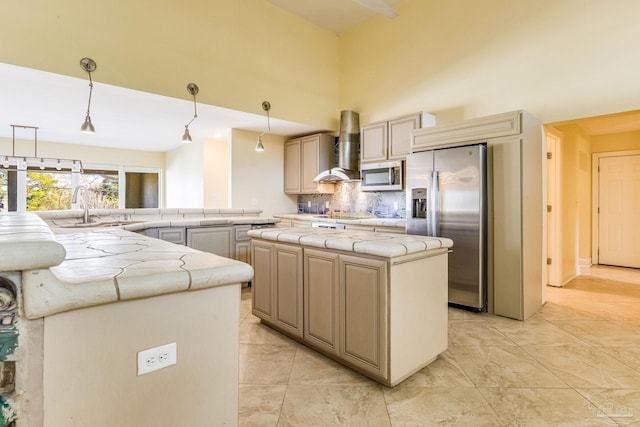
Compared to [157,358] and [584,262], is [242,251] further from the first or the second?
[584,262]

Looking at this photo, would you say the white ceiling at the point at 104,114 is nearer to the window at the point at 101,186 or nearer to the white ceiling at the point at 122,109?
the white ceiling at the point at 122,109

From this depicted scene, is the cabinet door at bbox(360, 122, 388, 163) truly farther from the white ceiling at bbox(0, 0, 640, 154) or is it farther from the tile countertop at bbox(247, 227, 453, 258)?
the tile countertop at bbox(247, 227, 453, 258)

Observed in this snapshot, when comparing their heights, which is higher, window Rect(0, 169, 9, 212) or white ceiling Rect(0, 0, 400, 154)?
white ceiling Rect(0, 0, 400, 154)

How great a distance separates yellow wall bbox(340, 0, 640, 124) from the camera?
3131mm

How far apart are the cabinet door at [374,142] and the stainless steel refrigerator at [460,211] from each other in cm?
96

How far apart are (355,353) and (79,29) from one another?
12.7ft

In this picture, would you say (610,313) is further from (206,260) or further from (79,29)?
(79,29)

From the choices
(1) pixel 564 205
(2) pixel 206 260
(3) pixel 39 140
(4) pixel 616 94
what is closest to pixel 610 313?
(1) pixel 564 205

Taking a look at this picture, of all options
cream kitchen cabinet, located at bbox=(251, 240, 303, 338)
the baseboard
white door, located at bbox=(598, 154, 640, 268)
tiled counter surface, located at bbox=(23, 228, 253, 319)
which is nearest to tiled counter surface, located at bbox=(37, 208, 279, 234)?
cream kitchen cabinet, located at bbox=(251, 240, 303, 338)

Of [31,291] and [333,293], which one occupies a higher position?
[31,291]

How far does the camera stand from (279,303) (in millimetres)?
2742

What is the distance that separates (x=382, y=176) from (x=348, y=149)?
851 mm

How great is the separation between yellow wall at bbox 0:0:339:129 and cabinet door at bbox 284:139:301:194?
82 centimetres

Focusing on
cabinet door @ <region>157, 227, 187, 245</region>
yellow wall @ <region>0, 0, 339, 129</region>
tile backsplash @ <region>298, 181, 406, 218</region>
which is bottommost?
cabinet door @ <region>157, 227, 187, 245</region>
